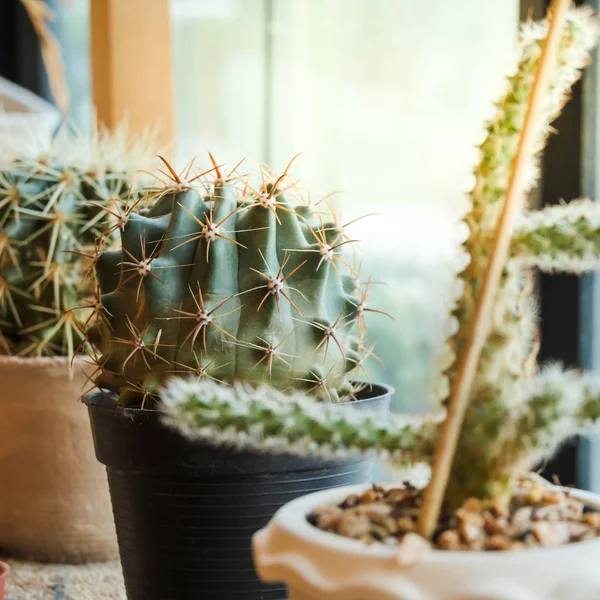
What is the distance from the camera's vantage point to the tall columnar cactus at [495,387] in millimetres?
486

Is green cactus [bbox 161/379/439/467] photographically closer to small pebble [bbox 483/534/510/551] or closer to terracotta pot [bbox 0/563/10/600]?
small pebble [bbox 483/534/510/551]

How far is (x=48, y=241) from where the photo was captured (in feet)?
3.59

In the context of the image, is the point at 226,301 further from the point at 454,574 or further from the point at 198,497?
the point at 454,574

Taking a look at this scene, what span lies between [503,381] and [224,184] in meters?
0.38

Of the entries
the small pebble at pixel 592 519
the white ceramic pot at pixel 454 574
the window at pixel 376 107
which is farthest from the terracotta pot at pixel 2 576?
the window at pixel 376 107

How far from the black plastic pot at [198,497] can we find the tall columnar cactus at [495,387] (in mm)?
200

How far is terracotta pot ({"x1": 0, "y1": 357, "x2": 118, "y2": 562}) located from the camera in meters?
1.05

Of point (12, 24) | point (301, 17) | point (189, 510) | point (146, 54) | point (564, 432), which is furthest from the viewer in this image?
point (12, 24)

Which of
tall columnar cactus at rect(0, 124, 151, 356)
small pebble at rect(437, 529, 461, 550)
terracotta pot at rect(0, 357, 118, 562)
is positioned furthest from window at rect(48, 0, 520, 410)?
small pebble at rect(437, 529, 461, 550)

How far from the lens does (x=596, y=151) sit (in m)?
1.14

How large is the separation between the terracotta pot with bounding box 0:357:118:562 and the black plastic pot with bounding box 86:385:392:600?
306 millimetres

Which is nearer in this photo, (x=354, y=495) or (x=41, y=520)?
(x=354, y=495)

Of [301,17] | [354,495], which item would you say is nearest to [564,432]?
[354,495]

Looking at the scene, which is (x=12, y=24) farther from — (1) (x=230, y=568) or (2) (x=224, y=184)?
(1) (x=230, y=568)
